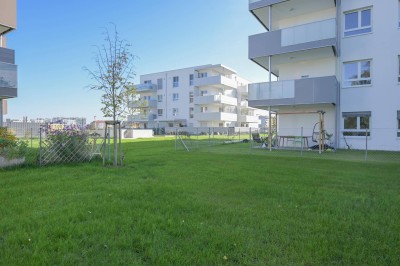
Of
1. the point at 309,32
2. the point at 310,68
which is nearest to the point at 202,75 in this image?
the point at 310,68

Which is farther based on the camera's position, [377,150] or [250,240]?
[377,150]

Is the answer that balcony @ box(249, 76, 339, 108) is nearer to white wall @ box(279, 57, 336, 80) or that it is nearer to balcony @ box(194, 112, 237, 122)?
white wall @ box(279, 57, 336, 80)

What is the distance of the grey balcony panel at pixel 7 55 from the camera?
18422 mm

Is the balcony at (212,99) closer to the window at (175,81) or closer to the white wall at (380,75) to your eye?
the window at (175,81)

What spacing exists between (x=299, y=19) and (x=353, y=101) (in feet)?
24.8

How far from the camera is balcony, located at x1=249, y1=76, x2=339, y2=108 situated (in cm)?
1780

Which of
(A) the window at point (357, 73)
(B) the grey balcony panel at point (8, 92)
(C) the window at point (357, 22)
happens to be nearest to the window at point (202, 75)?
(C) the window at point (357, 22)

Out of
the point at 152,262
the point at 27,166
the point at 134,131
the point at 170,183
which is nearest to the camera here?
the point at 152,262

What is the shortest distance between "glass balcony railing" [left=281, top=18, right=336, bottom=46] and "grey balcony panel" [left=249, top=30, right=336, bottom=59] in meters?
0.27

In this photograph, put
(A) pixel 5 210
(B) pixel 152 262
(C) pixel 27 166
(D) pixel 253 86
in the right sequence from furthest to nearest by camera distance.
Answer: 1. (D) pixel 253 86
2. (C) pixel 27 166
3. (A) pixel 5 210
4. (B) pixel 152 262

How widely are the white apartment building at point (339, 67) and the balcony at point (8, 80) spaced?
15674 mm

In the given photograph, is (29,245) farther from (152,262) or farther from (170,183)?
(170,183)

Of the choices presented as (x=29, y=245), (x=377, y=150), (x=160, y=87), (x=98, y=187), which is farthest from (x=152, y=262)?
(x=160, y=87)

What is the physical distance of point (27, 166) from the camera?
991 centimetres
